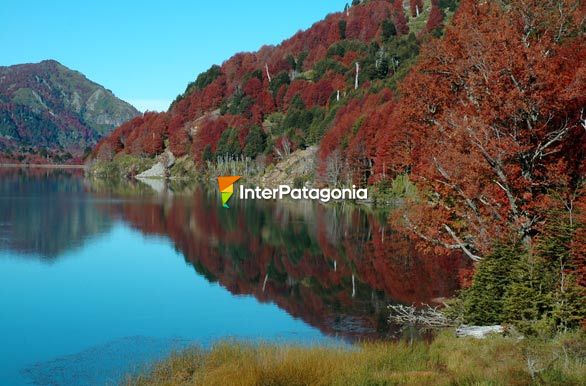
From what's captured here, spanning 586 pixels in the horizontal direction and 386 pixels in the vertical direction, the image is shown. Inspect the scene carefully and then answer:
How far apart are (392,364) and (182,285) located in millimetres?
20203

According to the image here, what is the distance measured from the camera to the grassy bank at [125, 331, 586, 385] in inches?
473

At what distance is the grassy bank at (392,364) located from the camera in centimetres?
1202

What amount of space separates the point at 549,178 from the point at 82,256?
32.3 meters

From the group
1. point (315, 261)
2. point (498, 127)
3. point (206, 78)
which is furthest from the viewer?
point (206, 78)

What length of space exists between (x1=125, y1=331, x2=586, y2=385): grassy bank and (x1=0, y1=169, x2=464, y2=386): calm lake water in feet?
10.00

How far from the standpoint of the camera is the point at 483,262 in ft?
61.1

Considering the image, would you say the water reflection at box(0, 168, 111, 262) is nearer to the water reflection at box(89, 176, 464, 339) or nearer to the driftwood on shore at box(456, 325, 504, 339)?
the water reflection at box(89, 176, 464, 339)

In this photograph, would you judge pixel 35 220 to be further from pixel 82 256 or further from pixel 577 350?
pixel 577 350

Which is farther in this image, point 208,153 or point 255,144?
point 208,153

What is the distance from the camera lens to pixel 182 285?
1312 inches

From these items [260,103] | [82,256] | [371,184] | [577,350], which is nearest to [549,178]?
[577,350]

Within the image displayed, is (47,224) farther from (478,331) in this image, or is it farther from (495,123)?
(478,331)

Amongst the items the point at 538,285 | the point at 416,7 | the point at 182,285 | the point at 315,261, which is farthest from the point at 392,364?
the point at 416,7

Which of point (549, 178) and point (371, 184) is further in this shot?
point (371, 184)
